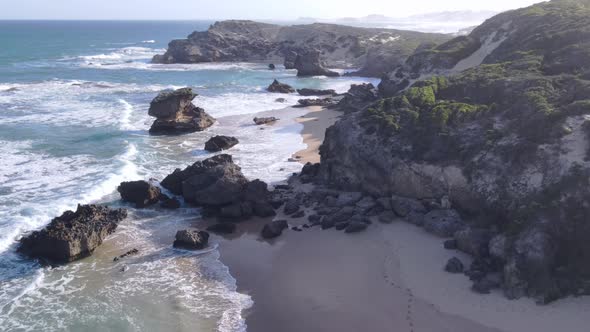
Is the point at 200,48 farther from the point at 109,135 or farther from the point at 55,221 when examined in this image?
the point at 55,221

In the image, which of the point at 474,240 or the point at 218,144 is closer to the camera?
the point at 474,240

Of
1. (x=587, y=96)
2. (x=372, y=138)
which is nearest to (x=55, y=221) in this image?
(x=372, y=138)

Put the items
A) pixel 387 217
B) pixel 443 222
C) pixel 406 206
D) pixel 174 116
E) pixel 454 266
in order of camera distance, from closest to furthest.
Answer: pixel 454 266
pixel 443 222
pixel 387 217
pixel 406 206
pixel 174 116

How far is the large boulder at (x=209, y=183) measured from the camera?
24.2 metres

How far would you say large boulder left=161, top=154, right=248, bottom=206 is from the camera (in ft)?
79.5

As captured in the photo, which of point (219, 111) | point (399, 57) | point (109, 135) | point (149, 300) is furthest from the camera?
point (399, 57)

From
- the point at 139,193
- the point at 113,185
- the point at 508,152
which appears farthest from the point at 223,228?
the point at 508,152

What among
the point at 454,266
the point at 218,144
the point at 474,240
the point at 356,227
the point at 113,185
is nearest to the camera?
the point at 454,266

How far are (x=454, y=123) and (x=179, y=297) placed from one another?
13.8 meters

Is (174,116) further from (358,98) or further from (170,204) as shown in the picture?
(170,204)

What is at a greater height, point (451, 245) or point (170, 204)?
point (451, 245)

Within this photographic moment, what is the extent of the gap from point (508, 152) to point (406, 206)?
435 centimetres

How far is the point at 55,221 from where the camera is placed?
20812 millimetres

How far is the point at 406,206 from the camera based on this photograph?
2189 centimetres
